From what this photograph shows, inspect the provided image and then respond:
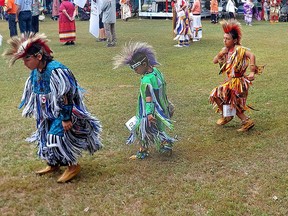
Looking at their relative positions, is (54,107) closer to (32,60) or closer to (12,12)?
(32,60)

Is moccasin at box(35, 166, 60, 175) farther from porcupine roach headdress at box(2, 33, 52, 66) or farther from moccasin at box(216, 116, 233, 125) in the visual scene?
moccasin at box(216, 116, 233, 125)

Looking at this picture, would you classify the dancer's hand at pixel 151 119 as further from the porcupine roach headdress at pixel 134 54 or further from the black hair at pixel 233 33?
the black hair at pixel 233 33

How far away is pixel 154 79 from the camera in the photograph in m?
4.41

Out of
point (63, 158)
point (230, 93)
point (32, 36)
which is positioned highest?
point (32, 36)

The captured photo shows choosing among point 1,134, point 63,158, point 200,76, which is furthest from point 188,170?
point 200,76

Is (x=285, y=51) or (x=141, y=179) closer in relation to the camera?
(x=141, y=179)

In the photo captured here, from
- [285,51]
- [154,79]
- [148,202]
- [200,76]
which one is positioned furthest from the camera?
[285,51]

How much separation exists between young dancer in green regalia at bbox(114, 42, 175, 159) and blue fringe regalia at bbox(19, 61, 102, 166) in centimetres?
49

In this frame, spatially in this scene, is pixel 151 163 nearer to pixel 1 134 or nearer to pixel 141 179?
pixel 141 179

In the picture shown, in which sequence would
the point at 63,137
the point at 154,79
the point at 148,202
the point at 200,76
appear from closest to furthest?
the point at 148,202, the point at 63,137, the point at 154,79, the point at 200,76

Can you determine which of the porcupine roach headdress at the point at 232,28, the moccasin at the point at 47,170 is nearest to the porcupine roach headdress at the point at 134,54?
the moccasin at the point at 47,170

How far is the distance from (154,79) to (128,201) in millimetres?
1254

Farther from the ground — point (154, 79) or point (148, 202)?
point (154, 79)

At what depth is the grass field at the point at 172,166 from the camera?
12.2 feet
